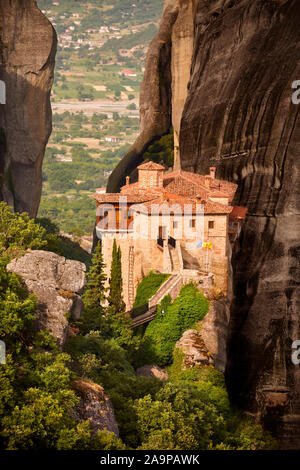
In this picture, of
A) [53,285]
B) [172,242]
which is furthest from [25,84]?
[53,285]

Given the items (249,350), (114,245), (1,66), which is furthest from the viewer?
(1,66)

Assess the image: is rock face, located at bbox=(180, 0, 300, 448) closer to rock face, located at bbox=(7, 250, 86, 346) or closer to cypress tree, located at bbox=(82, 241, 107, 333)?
cypress tree, located at bbox=(82, 241, 107, 333)

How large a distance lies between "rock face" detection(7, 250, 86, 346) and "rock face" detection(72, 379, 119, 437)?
6.24 feet

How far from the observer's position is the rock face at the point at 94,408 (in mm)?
26922

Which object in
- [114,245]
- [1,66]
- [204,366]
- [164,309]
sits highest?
[1,66]

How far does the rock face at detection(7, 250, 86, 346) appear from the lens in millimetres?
29047

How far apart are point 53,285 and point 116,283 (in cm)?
1809

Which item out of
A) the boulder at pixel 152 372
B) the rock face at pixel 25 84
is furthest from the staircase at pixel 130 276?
the rock face at pixel 25 84

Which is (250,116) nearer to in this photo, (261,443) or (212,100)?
(212,100)

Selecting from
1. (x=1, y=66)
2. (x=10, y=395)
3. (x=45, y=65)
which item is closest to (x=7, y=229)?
(x=10, y=395)

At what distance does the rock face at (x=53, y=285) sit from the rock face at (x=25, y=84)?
185 ft

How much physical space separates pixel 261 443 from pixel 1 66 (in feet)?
202

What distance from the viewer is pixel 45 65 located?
9300cm

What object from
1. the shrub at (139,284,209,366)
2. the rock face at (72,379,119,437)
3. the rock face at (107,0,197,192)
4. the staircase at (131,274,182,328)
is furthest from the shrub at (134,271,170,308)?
the rock face at (107,0,197,192)
